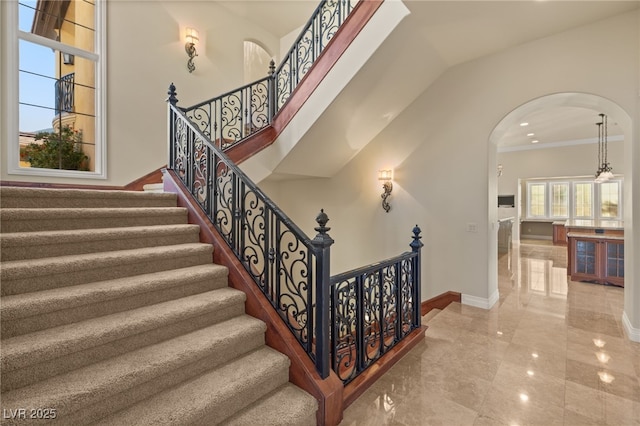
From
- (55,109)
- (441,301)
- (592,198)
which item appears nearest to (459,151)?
(441,301)

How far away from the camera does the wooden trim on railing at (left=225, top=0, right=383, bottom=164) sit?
3123mm

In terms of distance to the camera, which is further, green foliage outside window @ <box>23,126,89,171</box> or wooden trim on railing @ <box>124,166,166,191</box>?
wooden trim on railing @ <box>124,166,166,191</box>

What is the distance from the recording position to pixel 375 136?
4.67 m

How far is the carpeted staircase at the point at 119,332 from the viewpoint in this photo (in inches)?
51.8

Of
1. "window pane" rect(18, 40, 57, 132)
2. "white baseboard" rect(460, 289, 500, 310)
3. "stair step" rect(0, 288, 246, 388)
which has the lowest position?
"white baseboard" rect(460, 289, 500, 310)

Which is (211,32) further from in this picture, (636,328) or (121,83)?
(636,328)

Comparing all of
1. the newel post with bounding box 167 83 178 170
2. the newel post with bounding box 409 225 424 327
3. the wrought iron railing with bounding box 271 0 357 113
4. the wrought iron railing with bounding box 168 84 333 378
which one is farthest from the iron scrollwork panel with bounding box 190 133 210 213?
the newel post with bounding box 409 225 424 327

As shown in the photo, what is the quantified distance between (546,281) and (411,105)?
3863 millimetres

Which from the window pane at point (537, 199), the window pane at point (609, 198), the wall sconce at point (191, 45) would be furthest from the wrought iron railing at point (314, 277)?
the window pane at point (537, 199)

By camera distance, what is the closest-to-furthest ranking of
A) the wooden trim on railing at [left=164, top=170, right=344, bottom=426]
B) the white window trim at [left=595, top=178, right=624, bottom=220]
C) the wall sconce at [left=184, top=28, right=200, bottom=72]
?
the wooden trim on railing at [left=164, top=170, right=344, bottom=426]
the wall sconce at [left=184, top=28, right=200, bottom=72]
the white window trim at [left=595, top=178, right=624, bottom=220]

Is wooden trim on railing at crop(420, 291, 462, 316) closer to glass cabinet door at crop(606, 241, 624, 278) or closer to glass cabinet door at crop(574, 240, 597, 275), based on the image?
glass cabinet door at crop(574, 240, 597, 275)

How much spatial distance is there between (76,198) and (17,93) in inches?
85.8

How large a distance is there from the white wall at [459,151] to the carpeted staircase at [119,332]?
3.04m

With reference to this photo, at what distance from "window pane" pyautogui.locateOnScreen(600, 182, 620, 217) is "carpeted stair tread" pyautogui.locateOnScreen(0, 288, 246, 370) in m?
11.6
